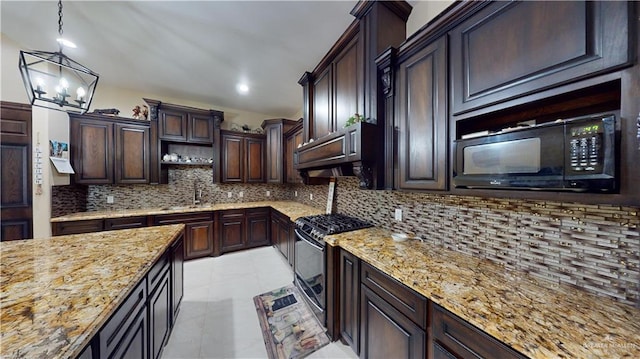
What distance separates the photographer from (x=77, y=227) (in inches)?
113

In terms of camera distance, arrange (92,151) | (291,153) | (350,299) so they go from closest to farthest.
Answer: (350,299) < (92,151) < (291,153)

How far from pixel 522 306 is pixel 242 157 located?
4355 mm

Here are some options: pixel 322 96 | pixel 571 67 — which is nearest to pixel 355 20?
pixel 322 96

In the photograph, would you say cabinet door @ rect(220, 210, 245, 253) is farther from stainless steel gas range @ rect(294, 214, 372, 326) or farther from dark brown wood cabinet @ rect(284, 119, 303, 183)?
stainless steel gas range @ rect(294, 214, 372, 326)

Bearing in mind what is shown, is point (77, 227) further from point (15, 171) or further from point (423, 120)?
point (423, 120)

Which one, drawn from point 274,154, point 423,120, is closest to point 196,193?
point 274,154

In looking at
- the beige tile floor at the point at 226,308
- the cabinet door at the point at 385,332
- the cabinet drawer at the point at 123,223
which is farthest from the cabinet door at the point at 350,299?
the cabinet drawer at the point at 123,223

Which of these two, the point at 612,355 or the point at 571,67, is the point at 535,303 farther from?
the point at 571,67

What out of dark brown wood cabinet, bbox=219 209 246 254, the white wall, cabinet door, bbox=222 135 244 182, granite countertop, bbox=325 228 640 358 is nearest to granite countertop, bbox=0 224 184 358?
granite countertop, bbox=325 228 640 358

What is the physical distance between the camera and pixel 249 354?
1747mm

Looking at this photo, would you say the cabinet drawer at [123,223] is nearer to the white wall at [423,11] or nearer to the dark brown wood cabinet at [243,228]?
the dark brown wood cabinet at [243,228]

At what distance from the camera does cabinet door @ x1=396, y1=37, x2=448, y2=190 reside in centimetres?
132

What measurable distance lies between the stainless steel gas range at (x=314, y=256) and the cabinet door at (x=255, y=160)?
226 cm

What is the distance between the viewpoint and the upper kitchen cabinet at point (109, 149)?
3.11 metres
